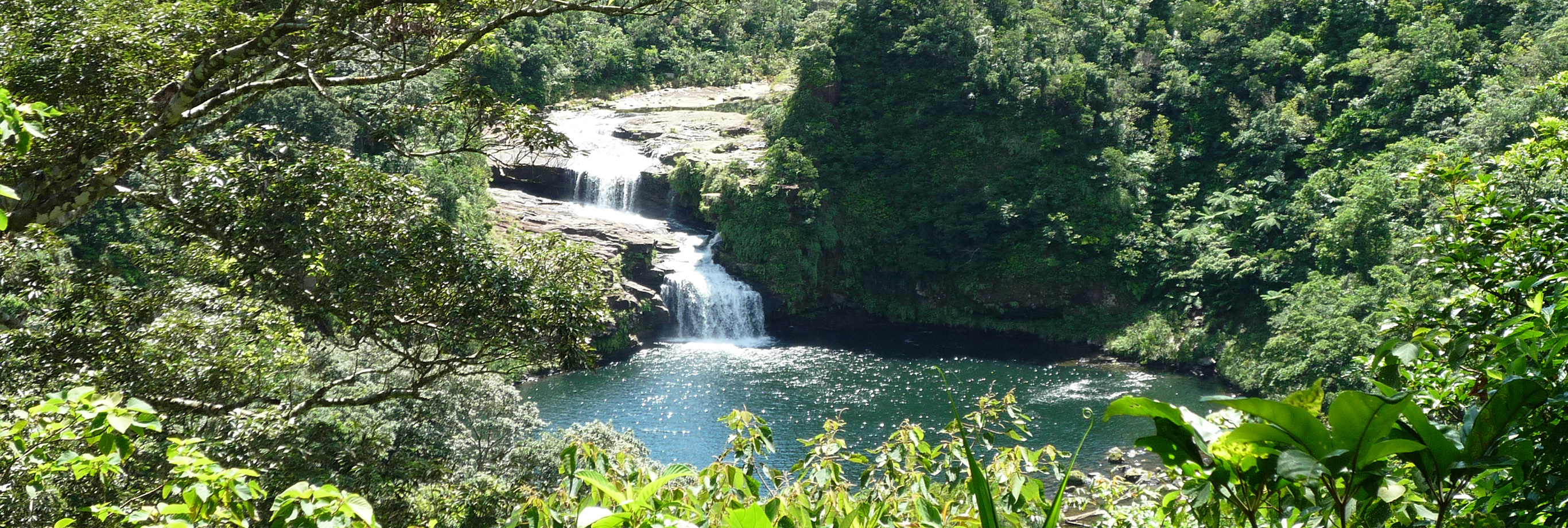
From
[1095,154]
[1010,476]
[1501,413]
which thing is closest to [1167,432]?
[1501,413]

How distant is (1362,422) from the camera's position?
3.57 ft

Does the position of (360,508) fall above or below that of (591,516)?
below

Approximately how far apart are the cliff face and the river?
0.55 meters

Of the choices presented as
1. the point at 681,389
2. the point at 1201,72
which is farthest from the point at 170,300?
the point at 1201,72

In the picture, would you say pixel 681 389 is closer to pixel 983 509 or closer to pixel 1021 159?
pixel 1021 159

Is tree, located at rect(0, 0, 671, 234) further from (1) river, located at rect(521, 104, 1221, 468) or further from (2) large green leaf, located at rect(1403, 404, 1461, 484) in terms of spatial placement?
(1) river, located at rect(521, 104, 1221, 468)

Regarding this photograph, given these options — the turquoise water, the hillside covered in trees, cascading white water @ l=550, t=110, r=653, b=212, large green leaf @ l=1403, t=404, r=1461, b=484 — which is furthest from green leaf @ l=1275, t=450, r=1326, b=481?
cascading white water @ l=550, t=110, r=653, b=212

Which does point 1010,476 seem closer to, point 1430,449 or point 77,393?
point 1430,449

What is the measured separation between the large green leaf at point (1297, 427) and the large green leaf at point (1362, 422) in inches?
0.8

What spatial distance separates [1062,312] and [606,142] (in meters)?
16.3

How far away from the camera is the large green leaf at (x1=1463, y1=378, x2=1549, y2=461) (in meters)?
1.19

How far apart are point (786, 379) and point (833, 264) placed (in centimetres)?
758

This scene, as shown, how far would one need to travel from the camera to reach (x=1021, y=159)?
1133 inches

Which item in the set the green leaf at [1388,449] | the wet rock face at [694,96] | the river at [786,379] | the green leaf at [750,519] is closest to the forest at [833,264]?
the green leaf at [1388,449]
